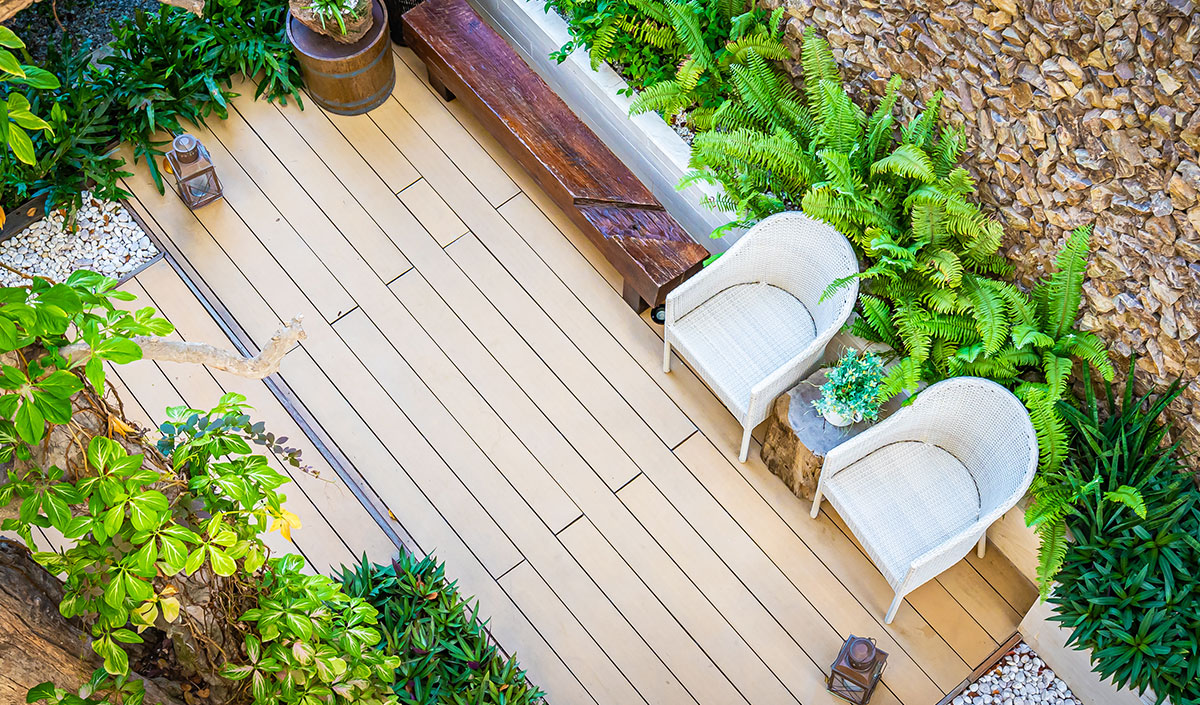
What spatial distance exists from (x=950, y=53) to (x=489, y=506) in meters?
2.41

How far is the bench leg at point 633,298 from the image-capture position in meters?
4.48

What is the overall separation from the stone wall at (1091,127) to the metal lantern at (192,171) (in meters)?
2.77

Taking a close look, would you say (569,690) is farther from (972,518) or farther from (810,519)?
(972,518)

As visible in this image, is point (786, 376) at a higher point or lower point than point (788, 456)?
higher

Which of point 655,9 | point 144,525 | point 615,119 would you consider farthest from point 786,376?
point 144,525

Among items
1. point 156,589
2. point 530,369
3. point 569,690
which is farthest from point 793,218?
point 156,589

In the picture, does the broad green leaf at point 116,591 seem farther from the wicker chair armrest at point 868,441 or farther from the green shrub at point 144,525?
the wicker chair armrest at point 868,441

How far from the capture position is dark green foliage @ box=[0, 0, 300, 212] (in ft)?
15.2

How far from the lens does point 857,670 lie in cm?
360

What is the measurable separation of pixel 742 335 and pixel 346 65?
7.36 ft

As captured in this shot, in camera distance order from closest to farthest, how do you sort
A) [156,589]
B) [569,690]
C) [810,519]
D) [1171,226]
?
[156,589]
[1171,226]
[569,690]
[810,519]

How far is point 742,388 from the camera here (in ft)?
13.1

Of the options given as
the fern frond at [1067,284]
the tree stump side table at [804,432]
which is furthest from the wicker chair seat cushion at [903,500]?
the fern frond at [1067,284]

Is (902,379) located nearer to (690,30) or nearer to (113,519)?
(690,30)
